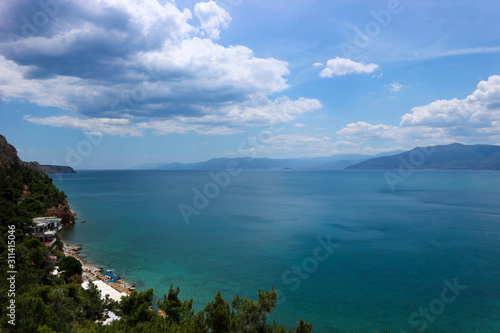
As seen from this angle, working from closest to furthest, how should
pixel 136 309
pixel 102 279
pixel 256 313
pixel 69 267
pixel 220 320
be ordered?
pixel 220 320 < pixel 256 313 < pixel 136 309 < pixel 69 267 < pixel 102 279

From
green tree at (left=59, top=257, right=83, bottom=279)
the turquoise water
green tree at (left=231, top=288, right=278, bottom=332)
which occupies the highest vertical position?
green tree at (left=231, top=288, right=278, bottom=332)

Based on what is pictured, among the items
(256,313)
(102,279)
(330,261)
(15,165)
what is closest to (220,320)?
(256,313)

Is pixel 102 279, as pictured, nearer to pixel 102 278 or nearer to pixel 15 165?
pixel 102 278

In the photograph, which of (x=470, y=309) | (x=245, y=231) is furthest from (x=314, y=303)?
(x=245, y=231)

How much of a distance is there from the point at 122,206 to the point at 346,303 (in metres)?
74.0

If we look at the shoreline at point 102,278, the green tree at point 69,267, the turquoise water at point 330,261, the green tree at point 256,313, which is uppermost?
the green tree at point 256,313

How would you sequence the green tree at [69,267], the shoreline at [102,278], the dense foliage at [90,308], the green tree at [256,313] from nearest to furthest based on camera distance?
the dense foliage at [90,308], the green tree at [256,313], the green tree at [69,267], the shoreline at [102,278]

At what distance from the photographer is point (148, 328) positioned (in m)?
15.2

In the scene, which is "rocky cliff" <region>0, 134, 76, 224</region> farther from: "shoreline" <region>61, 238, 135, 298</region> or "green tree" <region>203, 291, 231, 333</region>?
"green tree" <region>203, 291, 231, 333</region>

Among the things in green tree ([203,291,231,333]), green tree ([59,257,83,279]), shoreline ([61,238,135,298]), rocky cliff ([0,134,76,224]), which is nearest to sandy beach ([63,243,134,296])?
shoreline ([61,238,135,298])

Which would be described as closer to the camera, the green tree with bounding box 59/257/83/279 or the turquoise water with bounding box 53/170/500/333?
the turquoise water with bounding box 53/170/500/333

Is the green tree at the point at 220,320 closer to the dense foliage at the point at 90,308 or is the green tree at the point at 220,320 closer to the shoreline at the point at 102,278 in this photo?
the dense foliage at the point at 90,308

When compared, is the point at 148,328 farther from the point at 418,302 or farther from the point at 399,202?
the point at 399,202

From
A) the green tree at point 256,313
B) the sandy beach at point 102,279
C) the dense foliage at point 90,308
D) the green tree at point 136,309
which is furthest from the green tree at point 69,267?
the green tree at point 256,313
